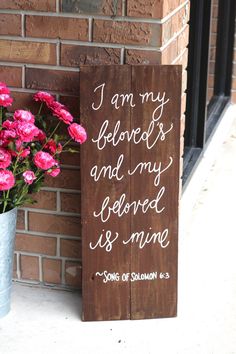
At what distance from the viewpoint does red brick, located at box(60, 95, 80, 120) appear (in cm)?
275

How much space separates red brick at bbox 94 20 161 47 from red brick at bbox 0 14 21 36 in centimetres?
29

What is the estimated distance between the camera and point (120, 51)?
2.65m

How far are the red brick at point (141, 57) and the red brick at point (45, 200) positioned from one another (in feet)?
1.97

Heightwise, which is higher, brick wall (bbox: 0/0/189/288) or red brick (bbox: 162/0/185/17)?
red brick (bbox: 162/0/185/17)

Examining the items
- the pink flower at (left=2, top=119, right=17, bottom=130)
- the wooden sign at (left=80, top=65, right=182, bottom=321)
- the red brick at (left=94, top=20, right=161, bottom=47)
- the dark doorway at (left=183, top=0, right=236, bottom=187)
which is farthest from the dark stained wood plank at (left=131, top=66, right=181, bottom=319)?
the dark doorway at (left=183, top=0, right=236, bottom=187)

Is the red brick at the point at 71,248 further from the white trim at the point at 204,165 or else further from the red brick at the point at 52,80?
the white trim at the point at 204,165

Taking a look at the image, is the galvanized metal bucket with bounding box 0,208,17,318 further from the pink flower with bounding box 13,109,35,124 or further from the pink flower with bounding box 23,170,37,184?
the pink flower with bounding box 13,109,35,124

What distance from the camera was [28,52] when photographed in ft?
8.95

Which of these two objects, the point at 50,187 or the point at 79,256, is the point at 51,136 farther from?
the point at 79,256

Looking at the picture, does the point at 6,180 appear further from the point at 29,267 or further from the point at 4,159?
the point at 29,267

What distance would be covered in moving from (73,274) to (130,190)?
1.54 feet

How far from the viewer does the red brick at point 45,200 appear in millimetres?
2875

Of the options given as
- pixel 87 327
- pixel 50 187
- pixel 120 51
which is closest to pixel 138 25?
pixel 120 51

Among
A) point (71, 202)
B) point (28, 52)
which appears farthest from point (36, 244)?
point (28, 52)
